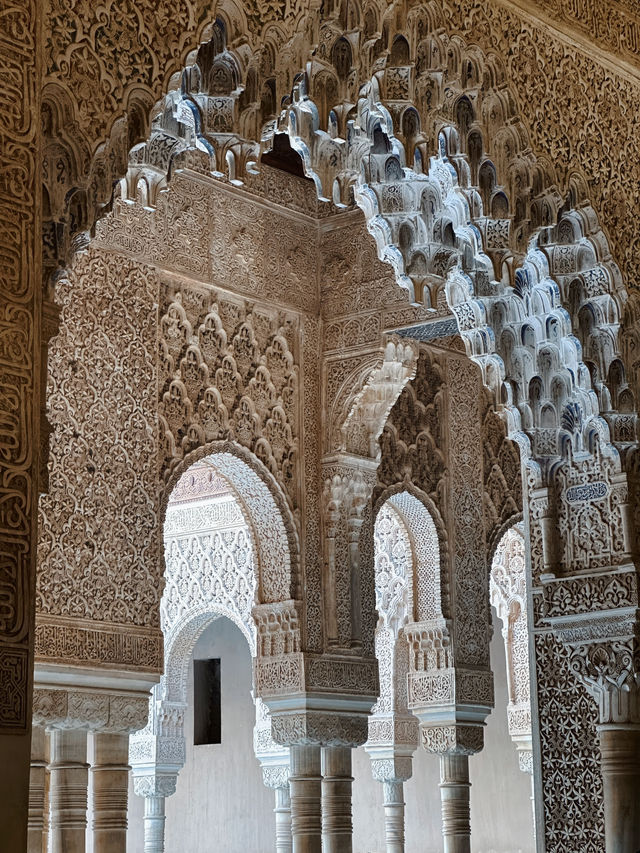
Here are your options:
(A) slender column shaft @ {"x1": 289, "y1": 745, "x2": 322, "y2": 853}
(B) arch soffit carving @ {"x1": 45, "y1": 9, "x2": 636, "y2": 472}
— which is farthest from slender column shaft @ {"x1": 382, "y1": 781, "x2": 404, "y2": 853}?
(B) arch soffit carving @ {"x1": 45, "y1": 9, "x2": 636, "y2": 472}

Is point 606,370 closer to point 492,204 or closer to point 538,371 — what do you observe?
point 538,371

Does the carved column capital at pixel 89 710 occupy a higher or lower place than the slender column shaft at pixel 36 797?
higher

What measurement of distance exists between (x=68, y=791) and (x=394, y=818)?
439 cm

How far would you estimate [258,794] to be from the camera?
1386 cm

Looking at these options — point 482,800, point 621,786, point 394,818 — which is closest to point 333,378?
point 394,818

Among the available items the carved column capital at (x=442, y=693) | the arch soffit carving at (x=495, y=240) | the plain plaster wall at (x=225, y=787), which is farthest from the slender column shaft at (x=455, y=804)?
the arch soffit carving at (x=495, y=240)

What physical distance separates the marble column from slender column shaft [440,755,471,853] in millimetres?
2935

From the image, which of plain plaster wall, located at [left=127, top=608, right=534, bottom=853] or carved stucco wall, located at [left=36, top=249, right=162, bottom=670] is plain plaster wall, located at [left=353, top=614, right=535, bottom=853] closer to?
plain plaster wall, located at [left=127, top=608, right=534, bottom=853]

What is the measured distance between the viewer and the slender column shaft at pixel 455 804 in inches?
388

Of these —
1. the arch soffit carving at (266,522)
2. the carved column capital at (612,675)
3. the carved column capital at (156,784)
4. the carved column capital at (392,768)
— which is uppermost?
the arch soffit carving at (266,522)

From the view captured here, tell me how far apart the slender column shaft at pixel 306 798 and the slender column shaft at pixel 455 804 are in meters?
1.38

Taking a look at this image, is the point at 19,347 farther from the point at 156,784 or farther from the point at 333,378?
the point at 156,784

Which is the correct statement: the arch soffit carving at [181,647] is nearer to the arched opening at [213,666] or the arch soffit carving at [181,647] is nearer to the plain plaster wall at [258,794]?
the arched opening at [213,666]

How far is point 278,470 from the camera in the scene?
28.9 feet
